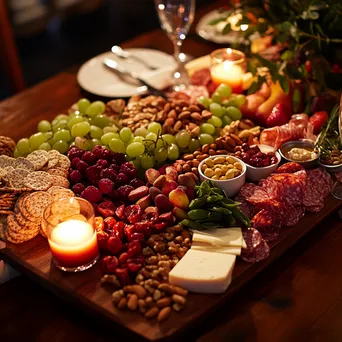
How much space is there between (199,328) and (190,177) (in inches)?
14.1

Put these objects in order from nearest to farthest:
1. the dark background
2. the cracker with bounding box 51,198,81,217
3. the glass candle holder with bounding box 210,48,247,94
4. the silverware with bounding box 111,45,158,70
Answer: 1. the cracker with bounding box 51,198,81,217
2. the glass candle holder with bounding box 210,48,247,94
3. the silverware with bounding box 111,45,158,70
4. the dark background

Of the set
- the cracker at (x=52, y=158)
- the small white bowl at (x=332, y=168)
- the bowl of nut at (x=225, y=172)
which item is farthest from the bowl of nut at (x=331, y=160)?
the cracker at (x=52, y=158)

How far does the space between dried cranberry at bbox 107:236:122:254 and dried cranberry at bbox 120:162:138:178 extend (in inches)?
9.0

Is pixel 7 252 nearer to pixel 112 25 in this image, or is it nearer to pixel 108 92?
pixel 108 92

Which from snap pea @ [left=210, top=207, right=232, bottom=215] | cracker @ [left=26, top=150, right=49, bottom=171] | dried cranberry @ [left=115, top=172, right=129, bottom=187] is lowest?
dried cranberry @ [left=115, top=172, right=129, bottom=187]

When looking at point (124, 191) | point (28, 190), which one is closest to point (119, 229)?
point (124, 191)

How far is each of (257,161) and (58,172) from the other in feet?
1.54

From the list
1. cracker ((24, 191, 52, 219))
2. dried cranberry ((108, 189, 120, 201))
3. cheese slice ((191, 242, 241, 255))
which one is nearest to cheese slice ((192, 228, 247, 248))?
cheese slice ((191, 242, 241, 255))

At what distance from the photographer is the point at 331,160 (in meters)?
1.40

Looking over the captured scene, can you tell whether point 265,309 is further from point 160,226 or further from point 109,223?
point 109,223

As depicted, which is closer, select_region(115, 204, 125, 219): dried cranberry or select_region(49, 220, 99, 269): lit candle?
select_region(49, 220, 99, 269): lit candle

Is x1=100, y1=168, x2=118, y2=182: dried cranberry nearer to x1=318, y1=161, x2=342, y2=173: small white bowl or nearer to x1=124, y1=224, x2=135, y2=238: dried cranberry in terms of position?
x1=124, y1=224, x2=135, y2=238: dried cranberry

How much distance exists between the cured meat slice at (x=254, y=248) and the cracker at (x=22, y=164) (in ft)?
1.75

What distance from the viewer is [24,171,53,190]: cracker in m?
1.29
